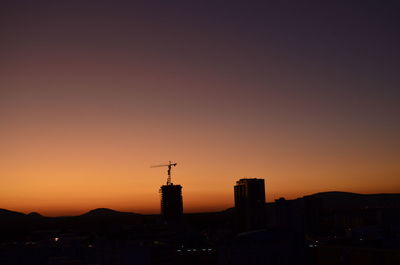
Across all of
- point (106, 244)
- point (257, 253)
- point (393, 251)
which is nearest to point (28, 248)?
point (106, 244)

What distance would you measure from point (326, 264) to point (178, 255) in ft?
261

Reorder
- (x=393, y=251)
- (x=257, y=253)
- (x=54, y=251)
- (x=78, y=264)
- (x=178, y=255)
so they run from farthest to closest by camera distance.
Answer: (x=178, y=255) < (x=54, y=251) < (x=257, y=253) < (x=78, y=264) < (x=393, y=251)

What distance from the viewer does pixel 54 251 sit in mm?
182625

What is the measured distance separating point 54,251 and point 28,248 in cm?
1334

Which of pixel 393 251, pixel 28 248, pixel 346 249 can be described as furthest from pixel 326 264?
pixel 28 248

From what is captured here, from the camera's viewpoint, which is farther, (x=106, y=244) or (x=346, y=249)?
(x=106, y=244)

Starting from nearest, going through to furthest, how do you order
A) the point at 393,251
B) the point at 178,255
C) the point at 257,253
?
the point at 393,251 → the point at 257,253 → the point at 178,255

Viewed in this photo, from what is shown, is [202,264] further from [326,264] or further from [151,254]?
[326,264]

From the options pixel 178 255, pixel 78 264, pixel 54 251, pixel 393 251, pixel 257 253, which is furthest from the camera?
pixel 178 255

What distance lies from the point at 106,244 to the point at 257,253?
51862 mm

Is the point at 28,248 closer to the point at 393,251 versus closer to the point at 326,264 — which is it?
the point at 326,264

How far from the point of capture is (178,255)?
19525 cm

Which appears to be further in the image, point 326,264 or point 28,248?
point 28,248

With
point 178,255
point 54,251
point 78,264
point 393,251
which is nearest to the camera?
point 393,251
